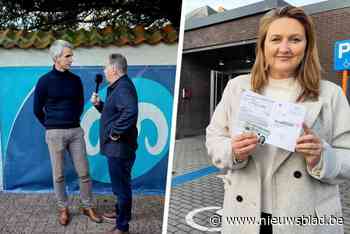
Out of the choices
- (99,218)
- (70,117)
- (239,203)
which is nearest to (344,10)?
(239,203)

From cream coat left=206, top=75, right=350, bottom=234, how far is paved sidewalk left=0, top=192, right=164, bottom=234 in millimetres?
2064

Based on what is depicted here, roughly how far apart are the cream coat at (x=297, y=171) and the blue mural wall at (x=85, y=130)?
2.53 meters

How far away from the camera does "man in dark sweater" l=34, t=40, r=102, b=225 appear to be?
3.27 m

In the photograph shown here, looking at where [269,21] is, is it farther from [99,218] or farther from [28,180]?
[28,180]

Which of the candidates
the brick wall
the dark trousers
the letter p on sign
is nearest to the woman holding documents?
the brick wall

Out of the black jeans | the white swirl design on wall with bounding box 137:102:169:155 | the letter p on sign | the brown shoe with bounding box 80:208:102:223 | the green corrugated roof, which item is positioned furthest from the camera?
the white swirl design on wall with bounding box 137:102:169:155

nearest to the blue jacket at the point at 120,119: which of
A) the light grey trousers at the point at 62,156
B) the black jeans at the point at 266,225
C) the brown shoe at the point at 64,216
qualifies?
the light grey trousers at the point at 62,156

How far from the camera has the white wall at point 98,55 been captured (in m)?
3.88

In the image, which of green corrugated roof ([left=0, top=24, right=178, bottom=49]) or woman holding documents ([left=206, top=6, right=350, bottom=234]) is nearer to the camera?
woman holding documents ([left=206, top=6, right=350, bottom=234])

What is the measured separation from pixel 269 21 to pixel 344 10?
7.02 ft

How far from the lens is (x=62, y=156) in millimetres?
3328

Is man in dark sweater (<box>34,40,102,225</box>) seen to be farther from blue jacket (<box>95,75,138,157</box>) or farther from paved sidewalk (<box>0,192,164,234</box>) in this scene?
blue jacket (<box>95,75,138,157</box>)

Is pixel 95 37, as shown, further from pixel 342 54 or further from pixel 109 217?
pixel 342 54

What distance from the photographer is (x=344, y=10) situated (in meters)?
3.04
